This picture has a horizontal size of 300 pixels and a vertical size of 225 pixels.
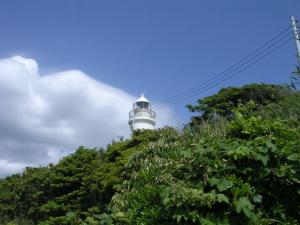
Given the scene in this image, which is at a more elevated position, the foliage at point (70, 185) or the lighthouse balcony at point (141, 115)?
the lighthouse balcony at point (141, 115)

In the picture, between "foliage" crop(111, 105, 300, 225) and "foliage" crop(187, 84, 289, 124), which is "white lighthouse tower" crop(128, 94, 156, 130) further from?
"foliage" crop(111, 105, 300, 225)

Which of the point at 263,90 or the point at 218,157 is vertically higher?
the point at 263,90

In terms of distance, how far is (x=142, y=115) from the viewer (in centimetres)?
3297

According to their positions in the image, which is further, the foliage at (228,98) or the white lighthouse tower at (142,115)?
the white lighthouse tower at (142,115)

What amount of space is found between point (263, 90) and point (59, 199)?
9639 millimetres

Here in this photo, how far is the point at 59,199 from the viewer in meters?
17.2

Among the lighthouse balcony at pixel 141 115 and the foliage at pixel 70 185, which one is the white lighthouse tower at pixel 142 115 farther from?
the foliage at pixel 70 185

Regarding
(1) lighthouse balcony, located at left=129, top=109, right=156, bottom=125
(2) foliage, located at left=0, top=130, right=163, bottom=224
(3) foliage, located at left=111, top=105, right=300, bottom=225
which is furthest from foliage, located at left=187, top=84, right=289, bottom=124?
(3) foliage, located at left=111, top=105, right=300, bottom=225

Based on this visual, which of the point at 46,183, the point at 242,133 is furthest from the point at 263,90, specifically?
the point at 242,133

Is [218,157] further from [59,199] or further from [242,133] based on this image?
[59,199]

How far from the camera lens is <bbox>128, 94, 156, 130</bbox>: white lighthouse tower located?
108 feet

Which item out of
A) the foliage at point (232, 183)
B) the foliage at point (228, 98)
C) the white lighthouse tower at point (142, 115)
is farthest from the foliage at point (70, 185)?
the white lighthouse tower at point (142, 115)

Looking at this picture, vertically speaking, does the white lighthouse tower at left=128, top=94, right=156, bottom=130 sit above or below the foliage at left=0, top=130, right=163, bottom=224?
above

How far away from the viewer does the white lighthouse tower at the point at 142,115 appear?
3281 cm
